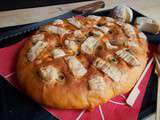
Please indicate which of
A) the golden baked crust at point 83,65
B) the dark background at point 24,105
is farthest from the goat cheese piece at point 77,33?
the dark background at point 24,105

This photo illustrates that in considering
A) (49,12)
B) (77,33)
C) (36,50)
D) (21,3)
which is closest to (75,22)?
(77,33)

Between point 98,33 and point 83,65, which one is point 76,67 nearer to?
point 83,65

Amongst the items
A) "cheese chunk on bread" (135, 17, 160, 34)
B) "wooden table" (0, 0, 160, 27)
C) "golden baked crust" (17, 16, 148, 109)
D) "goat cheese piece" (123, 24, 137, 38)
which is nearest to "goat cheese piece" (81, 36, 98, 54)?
"golden baked crust" (17, 16, 148, 109)

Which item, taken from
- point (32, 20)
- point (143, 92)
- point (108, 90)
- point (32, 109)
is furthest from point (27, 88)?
point (32, 20)

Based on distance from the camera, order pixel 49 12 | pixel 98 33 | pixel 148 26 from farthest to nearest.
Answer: pixel 49 12, pixel 148 26, pixel 98 33

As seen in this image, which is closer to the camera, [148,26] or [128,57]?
[128,57]

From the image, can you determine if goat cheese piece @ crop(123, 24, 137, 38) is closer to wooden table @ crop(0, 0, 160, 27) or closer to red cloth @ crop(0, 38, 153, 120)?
red cloth @ crop(0, 38, 153, 120)
